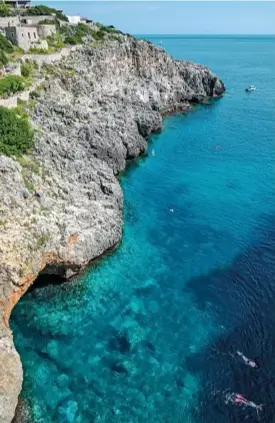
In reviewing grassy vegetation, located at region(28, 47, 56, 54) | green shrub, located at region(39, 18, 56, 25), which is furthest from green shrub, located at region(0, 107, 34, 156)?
green shrub, located at region(39, 18, 56, 25)

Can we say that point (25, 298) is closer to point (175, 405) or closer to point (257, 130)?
point (175, 405)

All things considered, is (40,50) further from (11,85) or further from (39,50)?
(11,85)

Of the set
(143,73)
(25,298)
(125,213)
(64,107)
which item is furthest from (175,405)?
(143,73)

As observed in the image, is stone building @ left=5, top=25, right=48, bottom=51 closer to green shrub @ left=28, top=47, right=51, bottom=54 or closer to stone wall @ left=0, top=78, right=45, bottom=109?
green shrub @ left=28, top=47, right=51, bottom=54

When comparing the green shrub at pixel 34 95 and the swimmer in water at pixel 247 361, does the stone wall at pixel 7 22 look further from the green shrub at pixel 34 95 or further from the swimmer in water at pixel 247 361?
the swimmer in water at pixel 247 361

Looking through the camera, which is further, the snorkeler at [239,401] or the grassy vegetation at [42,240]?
the grassy vegetation at [42,240]

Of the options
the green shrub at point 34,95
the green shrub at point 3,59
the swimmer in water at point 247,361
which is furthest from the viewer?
the green shrub at point 3,59

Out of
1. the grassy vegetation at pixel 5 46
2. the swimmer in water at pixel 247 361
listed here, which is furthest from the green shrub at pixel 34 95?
the swimmer in water at pixel 247 361

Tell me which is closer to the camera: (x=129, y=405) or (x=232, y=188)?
(x=129, y=405)
